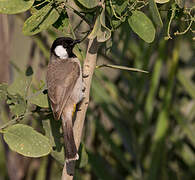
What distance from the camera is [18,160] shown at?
265cm

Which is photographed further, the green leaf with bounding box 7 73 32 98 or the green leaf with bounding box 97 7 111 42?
the green leaf with bounding box 7 73 32 98

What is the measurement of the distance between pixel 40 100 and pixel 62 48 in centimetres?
71

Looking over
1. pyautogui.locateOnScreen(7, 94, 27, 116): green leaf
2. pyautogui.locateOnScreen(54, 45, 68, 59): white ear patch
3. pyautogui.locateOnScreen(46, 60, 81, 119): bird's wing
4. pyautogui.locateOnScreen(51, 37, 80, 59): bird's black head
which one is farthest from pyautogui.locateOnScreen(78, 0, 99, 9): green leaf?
pyautogui.locateOnScreen(54, 45, 68, 59): white ear patch

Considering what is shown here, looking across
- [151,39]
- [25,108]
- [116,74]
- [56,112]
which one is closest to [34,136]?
[25,108]

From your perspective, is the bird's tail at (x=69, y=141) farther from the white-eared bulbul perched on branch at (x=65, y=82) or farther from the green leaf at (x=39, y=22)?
the green leaf at (x=39, y=22)

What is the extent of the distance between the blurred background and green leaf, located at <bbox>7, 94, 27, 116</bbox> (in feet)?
3.11

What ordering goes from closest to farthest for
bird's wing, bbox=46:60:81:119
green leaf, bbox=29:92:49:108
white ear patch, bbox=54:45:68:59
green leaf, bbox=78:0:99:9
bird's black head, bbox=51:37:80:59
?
green leaf, bbox=78:0:99:9 < green leaf, bbox=29:92:49:108 < bird's wing, bbox=46:60:81:119 < bird's black head, bbox=51:37:80:59 < white ear patch, bbox=54:45:68:59

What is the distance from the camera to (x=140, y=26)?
53.1 inches

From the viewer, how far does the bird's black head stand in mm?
2102

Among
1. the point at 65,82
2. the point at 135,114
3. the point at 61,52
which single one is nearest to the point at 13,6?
the point at 65,82

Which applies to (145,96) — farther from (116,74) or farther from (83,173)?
(83,173)

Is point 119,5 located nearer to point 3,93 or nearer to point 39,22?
point 39,22

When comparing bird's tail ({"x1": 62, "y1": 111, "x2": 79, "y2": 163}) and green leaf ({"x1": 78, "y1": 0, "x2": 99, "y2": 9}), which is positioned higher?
green leaf ({"x1": 78, "y1": 0, "x2": 99, "y2": 9})

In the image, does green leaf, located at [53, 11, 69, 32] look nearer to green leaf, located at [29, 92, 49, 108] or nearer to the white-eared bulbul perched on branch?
the white-eared bulbul perched on branch
